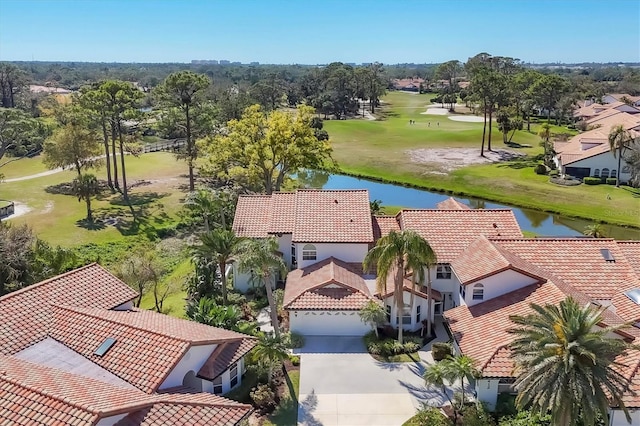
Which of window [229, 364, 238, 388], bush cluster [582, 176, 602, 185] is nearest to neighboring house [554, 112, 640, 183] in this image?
bush cluster [582, 176, 602, 185]

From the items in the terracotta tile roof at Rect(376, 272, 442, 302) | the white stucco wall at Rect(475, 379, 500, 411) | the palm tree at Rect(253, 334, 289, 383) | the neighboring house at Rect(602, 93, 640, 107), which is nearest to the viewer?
the white stucco wall at Rect(475, 379, 500, 411)

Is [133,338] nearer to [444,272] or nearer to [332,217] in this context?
[332,217]

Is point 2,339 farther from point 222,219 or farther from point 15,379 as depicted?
point 222,219

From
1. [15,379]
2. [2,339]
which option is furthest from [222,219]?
[15,379]

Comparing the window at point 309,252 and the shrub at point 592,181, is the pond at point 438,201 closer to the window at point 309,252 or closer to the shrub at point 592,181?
the shrub at point 592,181

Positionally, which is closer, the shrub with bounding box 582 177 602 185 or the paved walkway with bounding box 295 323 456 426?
the paved walkway with bounding box 295 323 456 426

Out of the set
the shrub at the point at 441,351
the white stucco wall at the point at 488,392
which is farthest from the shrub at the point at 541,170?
the white stucco wall at the point at 488,392

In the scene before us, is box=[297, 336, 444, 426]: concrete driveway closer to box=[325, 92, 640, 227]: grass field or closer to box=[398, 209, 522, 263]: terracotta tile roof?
box=[398, 209, 522, 263]: terracotta tile roof
